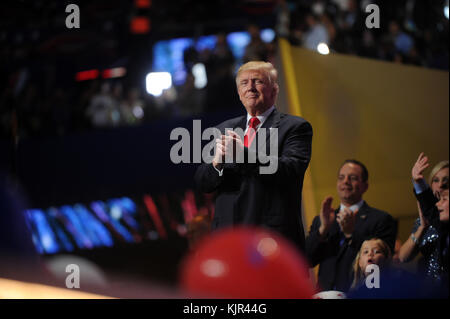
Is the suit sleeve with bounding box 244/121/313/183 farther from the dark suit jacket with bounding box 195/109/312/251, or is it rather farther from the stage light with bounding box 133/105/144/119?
the stage light with bounding box 133/105/144/119

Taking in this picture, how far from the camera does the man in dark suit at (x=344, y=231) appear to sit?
2.49 metres

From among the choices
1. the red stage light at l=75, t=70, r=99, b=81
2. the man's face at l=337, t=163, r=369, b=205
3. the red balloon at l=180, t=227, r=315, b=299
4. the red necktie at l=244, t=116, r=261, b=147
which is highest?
the red stage light at l=75, t=70, r=99, b=81

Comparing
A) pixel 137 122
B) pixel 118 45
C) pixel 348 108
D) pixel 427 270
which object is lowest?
pixel 427 270

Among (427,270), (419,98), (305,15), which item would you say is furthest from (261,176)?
(305,15)

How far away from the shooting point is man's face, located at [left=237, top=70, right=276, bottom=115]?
6.91 feet

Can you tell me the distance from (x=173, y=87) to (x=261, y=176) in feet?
15.7

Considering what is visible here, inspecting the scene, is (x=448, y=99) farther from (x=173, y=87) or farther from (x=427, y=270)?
(x=173, y=87)

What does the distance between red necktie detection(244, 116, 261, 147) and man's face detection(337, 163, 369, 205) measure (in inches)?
25.7

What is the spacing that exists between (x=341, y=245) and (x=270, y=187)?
0.64 meters

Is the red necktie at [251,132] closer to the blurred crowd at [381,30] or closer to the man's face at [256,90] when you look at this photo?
the man's face at [256,90]

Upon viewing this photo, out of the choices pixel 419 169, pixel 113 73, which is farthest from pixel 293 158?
pixel 113 73

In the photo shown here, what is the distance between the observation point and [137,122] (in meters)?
6.38

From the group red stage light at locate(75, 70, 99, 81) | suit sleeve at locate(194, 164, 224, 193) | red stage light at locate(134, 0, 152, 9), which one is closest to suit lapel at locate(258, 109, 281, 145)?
suit sleeve at locate(194, 164, 224, 193)

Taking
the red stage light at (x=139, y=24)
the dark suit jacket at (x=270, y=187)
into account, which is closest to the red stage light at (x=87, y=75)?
the red stage light at (x=139, y=24)
